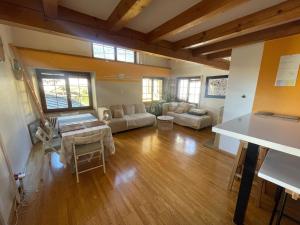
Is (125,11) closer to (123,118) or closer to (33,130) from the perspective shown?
(123,118)

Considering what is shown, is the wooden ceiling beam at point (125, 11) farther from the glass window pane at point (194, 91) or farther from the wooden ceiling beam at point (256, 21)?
the glass window pane at point (194, 91)

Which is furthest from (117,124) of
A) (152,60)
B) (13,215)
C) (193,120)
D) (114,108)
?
(152,60)

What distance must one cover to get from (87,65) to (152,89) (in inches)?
113

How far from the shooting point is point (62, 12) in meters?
1.54

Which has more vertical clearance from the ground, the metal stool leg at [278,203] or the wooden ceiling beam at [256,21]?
the wooden ceiling beam at [256,21]

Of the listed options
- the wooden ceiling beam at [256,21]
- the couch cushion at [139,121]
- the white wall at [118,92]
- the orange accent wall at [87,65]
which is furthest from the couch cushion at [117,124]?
the wooden ceiling beam at [256,21]

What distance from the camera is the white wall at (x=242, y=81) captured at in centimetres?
230

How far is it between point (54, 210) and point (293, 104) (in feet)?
11.1

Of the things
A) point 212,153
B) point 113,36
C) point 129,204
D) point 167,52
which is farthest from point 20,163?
point 212,153

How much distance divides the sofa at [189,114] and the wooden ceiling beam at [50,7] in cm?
404

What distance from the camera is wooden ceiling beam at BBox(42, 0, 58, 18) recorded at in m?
1.23

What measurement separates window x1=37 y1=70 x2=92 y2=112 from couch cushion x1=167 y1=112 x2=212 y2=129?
3.13 meters

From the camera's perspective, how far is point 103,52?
14.6ft

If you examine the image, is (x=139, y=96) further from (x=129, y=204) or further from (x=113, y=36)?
(x=129, y=204)
